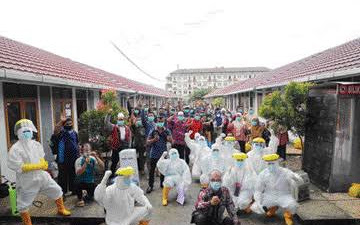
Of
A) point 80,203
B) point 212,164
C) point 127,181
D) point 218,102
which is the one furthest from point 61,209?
point 218,102

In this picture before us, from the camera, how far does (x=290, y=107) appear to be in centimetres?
707

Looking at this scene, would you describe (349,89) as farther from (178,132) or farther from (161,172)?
(161,172)

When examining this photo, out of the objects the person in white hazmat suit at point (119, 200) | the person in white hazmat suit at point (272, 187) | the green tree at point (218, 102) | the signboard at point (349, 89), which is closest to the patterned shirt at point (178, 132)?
the person in white hazmat suit at point (272, 187)

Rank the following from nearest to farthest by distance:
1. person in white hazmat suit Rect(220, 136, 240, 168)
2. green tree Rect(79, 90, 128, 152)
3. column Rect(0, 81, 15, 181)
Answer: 1. column Rect(0, 81, 15, 181)
2. person in white hazmat suit Rect(220, 136, 240, 168)
3. green tree Rect(79, 90, 128, 152)

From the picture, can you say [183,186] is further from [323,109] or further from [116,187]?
[323,109]

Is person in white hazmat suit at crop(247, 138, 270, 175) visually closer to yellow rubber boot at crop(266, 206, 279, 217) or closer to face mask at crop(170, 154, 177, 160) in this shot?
yellow rubber boot at crop(266, 206, 279, 217)

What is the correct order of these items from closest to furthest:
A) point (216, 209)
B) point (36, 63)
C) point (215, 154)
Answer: point (216, 209), point (215, 154), point (36, 63)

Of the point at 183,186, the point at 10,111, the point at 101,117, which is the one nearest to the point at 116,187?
the point at 183,186

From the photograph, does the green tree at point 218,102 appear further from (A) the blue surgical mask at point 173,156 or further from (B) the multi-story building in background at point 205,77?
(B) the multi-story building in background at point 205,77

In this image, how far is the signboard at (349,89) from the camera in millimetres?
5832

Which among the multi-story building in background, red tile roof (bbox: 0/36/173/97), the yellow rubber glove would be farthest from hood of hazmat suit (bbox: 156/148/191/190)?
the multi-story building in background

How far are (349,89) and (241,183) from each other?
3070 mm

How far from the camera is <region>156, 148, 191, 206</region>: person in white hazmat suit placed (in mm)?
6027

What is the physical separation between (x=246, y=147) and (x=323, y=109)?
2915mm
